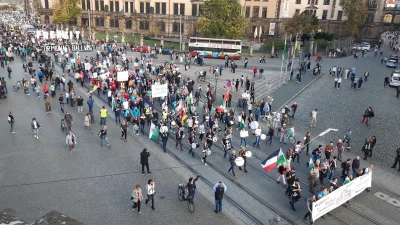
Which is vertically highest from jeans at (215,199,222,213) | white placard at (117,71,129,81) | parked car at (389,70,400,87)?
white placard at (117,71,129,81)

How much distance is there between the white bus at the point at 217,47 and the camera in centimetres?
5038

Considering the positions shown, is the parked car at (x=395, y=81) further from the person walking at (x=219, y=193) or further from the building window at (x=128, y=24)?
the building window at (x=128, y=24)

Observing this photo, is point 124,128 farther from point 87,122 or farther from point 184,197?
point 184,197

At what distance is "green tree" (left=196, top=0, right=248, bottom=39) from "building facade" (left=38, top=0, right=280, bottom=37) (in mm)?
16884

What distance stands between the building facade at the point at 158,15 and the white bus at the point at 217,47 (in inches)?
791

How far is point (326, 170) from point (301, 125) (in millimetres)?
8086

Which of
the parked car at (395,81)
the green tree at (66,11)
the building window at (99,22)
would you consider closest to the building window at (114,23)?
the building window at (99,22)

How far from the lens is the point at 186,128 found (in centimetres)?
2234

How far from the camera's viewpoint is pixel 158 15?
73062 millimetres

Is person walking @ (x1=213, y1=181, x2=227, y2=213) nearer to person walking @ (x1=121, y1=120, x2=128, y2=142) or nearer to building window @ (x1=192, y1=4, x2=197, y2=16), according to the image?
person walking @ (x1=121, y1=120, x2=128, y2=142)

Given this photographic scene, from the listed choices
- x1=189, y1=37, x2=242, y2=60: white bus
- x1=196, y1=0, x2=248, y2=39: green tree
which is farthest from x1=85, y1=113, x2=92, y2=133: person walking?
x1=196, y1=0, x2=248, y2=39: green tree

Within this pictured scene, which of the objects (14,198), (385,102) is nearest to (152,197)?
(14,198)

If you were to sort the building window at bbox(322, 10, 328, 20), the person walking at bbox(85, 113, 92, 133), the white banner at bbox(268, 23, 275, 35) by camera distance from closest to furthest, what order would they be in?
the person walking at bbox(85, 113, 92, 133) < the white banner at bbox(268, 23, 275, 35) < the building window at bbox(322, 10, 328, 20)

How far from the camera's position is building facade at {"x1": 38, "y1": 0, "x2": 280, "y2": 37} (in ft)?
231
